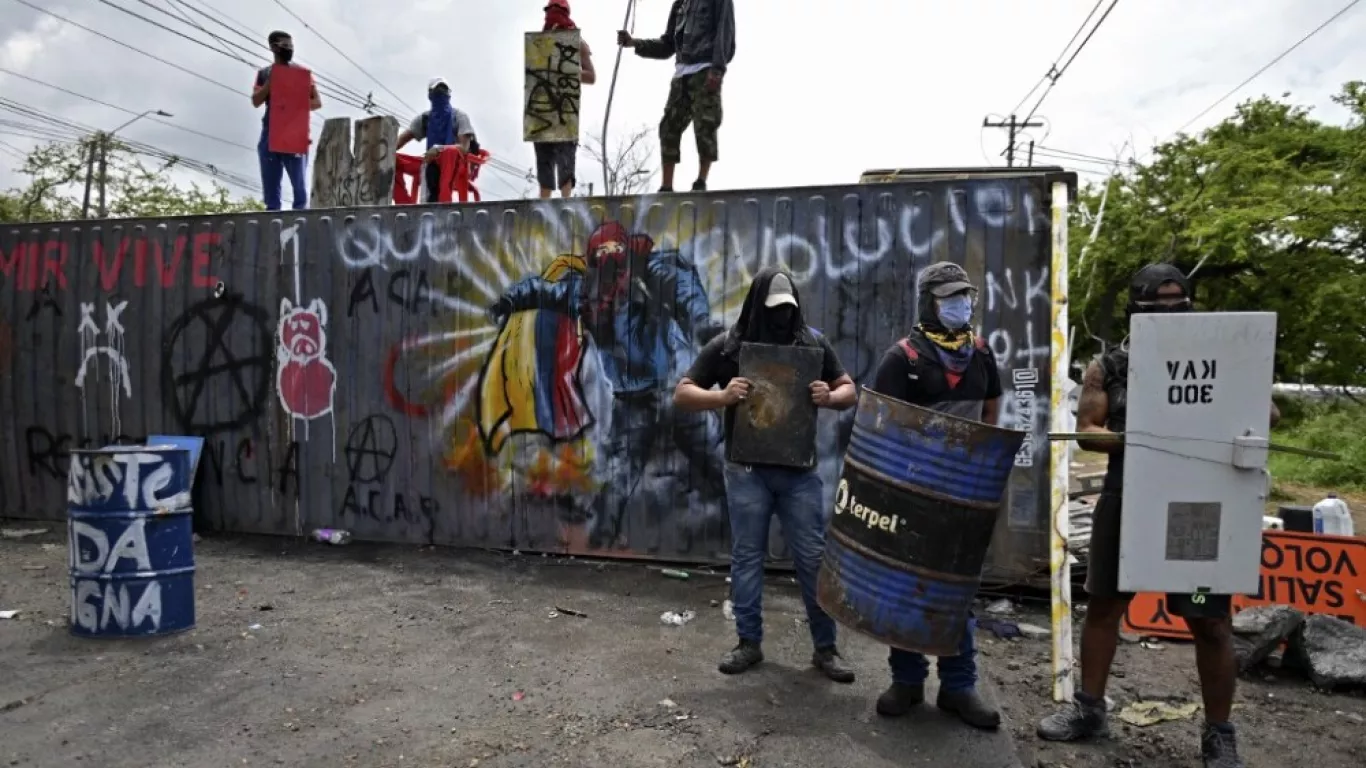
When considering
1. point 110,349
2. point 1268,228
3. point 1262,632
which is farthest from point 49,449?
point 1268,228

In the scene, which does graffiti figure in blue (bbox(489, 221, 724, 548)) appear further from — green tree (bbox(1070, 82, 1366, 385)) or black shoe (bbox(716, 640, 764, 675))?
green tree (bbox(1070, 82, 1366, 385))

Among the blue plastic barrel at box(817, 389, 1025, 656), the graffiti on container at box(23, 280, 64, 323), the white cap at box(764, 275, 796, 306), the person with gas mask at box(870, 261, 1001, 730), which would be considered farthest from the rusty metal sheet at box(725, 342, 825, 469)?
the graffiti on container at box(23, 280, 64, 323)

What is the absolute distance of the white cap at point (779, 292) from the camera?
3.69m

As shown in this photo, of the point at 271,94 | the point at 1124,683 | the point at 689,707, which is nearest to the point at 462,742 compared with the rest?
the point at 689,707

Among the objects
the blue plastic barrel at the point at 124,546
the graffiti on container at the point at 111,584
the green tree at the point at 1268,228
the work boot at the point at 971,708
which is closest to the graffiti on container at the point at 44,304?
the blue plastic barrel at the point at 124,546

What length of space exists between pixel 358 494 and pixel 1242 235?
57.2ft

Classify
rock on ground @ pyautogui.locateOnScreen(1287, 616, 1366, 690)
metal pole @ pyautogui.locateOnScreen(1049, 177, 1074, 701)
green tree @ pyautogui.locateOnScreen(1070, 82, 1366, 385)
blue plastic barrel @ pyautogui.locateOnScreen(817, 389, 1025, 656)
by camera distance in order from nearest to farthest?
blue plastic barrel @ pyautogui.locateOnScreen(817, 389, 1025, 656)
metal pole @ pyautogui.locateOnScreen(1049, 177, 1074, 701)
rock on ground @ pyautogui.locateOnScreen(1287, 616, 1366, 690)
green tree @ pyautogui.locateOnScreen(1070, 82, 1366, 385)

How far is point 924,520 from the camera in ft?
9.77

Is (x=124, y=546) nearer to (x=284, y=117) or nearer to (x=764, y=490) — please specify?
(x=764, y=490)

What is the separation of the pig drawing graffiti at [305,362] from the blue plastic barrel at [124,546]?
1.93m

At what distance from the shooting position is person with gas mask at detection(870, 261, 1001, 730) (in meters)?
3.24

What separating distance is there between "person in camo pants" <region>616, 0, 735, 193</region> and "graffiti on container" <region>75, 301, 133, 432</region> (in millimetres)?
4576

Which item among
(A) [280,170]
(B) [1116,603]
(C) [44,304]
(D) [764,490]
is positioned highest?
(A) [280,170]

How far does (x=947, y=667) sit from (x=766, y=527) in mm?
968
